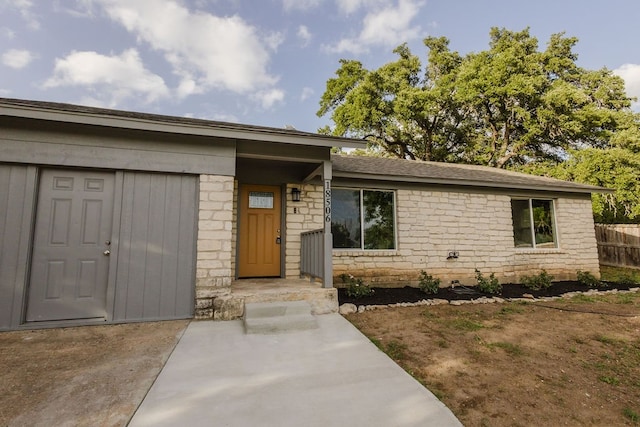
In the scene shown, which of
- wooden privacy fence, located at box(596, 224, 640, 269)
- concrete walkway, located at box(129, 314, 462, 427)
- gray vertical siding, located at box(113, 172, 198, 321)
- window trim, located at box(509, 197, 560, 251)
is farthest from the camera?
wooden privacy fence, located at box(596, 224, 640, 269)

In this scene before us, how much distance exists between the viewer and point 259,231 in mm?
5801

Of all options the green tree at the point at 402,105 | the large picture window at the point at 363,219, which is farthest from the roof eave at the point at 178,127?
the green tree at the point at 402,105

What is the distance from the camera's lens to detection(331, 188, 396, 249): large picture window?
6203 mm

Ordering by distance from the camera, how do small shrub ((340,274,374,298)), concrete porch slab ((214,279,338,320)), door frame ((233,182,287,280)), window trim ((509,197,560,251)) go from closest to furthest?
concrete porch slab ((214,279,338,320)) → small shrub ((340,274,374,298)) → door frame ((233,182,287,280)) → window trim ((509,197,560,251))

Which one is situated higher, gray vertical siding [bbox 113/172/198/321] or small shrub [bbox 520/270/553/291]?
gray vertical siding [bbox 113/172/198/321]

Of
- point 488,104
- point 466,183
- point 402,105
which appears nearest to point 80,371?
point 466,183

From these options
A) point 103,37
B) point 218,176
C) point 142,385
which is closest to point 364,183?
point 218,176

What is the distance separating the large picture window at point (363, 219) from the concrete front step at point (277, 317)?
7.57 ft

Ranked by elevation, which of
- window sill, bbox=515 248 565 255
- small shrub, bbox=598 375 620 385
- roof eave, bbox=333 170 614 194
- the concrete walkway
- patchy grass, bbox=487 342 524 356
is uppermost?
roof eave, bbox=333 170 614 194

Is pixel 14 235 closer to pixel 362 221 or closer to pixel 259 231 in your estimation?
pixel 259 231

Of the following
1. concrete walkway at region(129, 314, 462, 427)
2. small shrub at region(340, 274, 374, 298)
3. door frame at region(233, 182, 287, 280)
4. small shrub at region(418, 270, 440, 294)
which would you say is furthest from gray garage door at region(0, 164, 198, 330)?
small shrub at region(418, 270, 440, 294)

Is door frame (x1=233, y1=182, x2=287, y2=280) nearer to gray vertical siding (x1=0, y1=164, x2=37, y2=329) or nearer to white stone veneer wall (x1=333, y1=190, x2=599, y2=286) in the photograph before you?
white stone veneer wall (x1=333, y1=190, x2=599, y2=286)

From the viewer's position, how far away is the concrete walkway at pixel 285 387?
187 cm

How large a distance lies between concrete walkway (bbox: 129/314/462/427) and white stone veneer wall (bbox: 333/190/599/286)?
3016 mm
